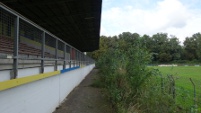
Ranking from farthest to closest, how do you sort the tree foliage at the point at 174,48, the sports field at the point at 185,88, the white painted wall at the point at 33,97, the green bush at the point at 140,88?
the tree foliage at the point at 174,48, the sports field at the point at 185,88, the green bush at the point at 140,88, the white painted wall at the point at 33,97

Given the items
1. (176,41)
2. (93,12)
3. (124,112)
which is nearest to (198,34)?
(176,41)

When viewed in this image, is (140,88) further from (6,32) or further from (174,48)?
(174,48)

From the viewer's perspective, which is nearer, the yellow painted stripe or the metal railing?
the yellow painted stripe

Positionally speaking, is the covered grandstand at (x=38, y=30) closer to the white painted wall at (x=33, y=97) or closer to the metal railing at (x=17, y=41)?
the metal railing at (x=17, y=41)

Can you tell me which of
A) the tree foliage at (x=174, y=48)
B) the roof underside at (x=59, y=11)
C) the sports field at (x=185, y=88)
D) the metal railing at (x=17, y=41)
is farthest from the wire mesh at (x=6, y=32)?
the tree foliage at (x=174, y=48)

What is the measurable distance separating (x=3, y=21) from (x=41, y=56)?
6.35ft

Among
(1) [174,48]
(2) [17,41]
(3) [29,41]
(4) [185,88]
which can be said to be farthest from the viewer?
(1) [174,48]

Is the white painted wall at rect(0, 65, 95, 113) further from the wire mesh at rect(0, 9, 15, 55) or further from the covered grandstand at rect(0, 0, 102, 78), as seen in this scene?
the wire mesh at rect(0, 9, 15, 55)

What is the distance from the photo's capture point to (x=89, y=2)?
467 inches

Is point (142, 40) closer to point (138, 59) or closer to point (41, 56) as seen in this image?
point (138, 59)

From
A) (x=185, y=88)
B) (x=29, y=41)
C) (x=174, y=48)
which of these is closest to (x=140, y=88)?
(x=29, y=41)

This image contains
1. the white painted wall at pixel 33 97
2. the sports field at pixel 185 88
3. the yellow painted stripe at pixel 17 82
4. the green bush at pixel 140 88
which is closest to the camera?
the yellow painted stripe at pixel 17 82

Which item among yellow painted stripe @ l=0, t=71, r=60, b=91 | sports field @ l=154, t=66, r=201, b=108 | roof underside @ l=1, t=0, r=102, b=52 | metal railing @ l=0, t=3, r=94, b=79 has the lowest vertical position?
sports field @ l=154, t=66, r=201, b=108

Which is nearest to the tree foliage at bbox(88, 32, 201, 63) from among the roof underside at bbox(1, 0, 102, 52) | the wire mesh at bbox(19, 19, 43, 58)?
the roof underside at bbox(1, 0, 102, 52)
